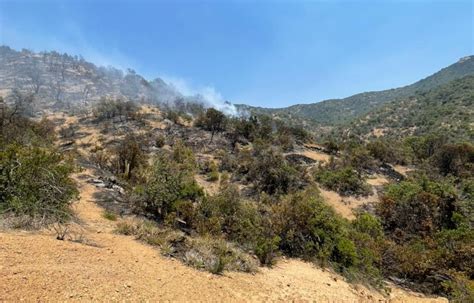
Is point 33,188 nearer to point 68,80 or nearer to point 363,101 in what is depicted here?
point 68,80

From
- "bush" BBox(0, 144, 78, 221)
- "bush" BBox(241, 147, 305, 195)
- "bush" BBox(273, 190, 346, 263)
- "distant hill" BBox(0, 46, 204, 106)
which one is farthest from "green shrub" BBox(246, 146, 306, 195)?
"distant hill" BBox(0, 46, 204, 106)

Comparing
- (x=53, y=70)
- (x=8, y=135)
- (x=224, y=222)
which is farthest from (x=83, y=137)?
(x=53, y=70)

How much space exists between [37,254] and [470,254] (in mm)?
12766

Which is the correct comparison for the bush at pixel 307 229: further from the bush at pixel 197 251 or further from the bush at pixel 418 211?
the bush at pixel 418 211

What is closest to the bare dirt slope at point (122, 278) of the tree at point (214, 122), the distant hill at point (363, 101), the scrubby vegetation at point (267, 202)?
the scrubby vegetation at point (267, 202)

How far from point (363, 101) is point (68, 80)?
90971mm

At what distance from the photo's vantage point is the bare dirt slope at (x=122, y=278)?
15.5 feet

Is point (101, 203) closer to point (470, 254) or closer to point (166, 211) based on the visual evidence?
point (166, 211)

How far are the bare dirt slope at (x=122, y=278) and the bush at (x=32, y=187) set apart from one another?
0.86m

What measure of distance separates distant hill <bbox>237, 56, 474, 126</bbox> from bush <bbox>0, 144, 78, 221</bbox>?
83.8 meters

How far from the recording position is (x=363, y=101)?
4003 inches

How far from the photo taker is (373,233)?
1425cm

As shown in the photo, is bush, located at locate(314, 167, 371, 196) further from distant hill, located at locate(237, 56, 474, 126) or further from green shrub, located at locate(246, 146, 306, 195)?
distant hill, located at locate(237, 56, 474, 126)

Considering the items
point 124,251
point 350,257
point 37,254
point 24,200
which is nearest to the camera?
point 37,254
